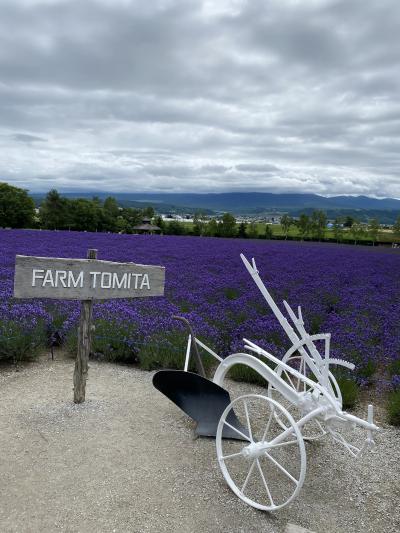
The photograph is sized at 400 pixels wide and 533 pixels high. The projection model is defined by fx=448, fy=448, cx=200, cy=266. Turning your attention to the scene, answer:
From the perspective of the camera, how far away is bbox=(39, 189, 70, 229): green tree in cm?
4653

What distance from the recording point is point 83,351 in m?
4.16

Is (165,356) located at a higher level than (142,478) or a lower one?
higher

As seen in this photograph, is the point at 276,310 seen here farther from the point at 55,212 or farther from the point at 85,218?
the point at 55,212

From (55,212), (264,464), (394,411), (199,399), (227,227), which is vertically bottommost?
(264,464)

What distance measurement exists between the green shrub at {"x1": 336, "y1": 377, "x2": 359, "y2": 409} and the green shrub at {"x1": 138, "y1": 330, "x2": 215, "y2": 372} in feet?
5.25

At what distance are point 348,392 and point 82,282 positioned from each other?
114 inches

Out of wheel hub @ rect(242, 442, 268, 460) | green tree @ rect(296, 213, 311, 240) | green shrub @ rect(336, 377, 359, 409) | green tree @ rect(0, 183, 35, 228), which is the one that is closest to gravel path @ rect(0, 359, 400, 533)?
wheel hub @ rect(242, 442, 268, 460)

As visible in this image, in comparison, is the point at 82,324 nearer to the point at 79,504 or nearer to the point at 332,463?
the point at 79,504

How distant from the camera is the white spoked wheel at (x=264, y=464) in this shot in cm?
270

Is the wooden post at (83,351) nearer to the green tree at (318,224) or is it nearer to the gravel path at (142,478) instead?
the gravel path at (142,478)

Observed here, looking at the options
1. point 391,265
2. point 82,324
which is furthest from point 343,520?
point 391,265

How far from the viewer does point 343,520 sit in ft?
9.21

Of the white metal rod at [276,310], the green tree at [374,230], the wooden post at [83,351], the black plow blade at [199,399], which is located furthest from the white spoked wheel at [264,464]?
the green tree at [374,230]


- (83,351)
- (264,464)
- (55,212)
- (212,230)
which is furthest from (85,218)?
(264,464)
